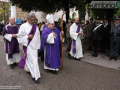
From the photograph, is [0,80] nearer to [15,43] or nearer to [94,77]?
[15,43]

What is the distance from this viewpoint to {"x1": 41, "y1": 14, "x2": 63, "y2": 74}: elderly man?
507 centimetres

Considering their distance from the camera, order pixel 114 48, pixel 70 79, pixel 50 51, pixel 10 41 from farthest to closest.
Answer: pixel 114 48 → pixel 10 41 → pixel 50 51 → pixel 70 79

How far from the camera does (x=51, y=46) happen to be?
203 inches

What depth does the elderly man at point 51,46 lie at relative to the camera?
507cm

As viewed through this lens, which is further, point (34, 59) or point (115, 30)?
point (115, 30)

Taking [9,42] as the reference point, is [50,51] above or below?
below

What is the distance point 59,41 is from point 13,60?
2.09 meters

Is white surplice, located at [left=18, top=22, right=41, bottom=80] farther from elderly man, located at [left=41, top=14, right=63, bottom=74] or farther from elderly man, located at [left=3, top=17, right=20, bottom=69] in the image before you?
elderly man, located at [left=3, top=17, right=20, bottom=69]

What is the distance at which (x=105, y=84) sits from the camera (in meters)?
4.31

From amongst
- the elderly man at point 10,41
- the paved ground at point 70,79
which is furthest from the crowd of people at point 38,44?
the paved ground at point 70,79

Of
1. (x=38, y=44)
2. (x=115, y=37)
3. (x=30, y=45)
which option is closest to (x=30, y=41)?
(x=30, y=45)

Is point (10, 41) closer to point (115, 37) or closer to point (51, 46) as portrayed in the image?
point (51, 46)

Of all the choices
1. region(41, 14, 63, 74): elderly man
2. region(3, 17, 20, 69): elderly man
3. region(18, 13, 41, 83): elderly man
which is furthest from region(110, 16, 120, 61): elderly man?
region(3, 17, 20, 69): elderly man

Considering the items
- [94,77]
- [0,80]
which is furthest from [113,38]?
[0,80]
